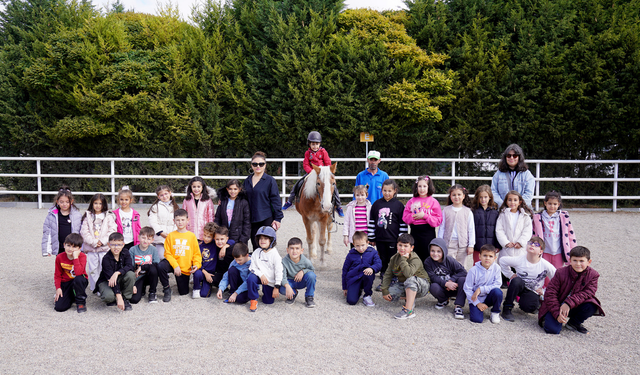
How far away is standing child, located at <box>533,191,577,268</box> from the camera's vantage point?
13.5 feet

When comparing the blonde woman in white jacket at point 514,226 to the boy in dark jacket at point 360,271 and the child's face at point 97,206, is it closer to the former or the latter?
the boy in dark jacket at point 360,271

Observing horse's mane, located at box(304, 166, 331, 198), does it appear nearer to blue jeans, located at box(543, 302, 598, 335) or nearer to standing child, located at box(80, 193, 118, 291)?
standing child, located at box(80, 193, 118, 291)

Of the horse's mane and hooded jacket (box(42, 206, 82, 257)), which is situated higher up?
the horse's mane

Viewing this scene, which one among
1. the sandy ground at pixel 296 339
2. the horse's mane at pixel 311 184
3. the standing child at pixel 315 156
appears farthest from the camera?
the standing child at pixel 315 156

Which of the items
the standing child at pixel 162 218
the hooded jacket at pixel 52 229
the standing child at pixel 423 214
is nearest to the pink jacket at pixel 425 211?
the standing child at pixel 423 214

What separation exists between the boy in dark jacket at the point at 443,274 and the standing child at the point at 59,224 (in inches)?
147

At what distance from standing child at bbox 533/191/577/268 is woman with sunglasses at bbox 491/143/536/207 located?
341mm

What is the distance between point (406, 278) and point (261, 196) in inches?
75.8

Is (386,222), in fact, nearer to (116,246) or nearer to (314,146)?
(314,146)

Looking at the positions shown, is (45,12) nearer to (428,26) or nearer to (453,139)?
(428,26)

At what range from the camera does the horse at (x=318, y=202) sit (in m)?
5.20

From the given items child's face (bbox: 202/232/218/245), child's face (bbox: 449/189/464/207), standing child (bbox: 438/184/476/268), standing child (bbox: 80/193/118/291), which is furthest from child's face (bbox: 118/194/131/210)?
child's face (bbox: 449/189/464/207)

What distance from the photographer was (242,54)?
11.0 metres

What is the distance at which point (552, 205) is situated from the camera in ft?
13.7
